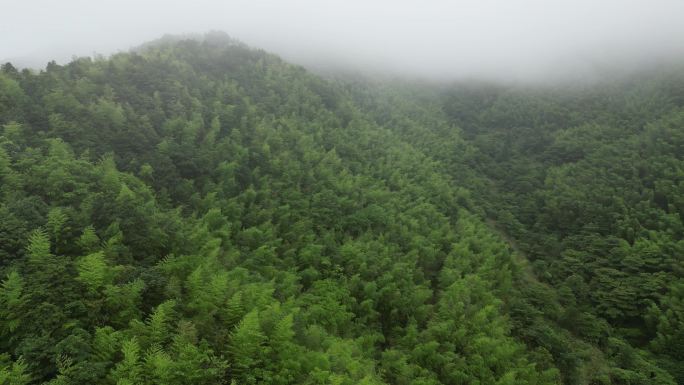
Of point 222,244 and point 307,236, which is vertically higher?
point 222,244

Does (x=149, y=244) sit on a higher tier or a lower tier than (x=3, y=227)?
lower

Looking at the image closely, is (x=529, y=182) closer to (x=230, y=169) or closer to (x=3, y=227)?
(x=230, y=169)

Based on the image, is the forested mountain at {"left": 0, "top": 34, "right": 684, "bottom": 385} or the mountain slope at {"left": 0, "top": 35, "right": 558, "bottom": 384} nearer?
the mountain slope at {"left": 0, "top": 35, "right": 558, "bottom": 384}

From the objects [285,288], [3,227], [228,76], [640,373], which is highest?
[228,76]

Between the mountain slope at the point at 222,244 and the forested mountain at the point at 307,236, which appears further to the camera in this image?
the forested mountain at the point at 307,236

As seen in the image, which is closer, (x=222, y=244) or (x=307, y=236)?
(x=222, y=244)

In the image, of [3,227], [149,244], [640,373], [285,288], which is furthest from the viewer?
[640,373]

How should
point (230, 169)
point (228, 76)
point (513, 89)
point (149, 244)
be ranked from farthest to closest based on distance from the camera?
point (513, 89), point (228, 76), point (230, 169), point (149, 244)

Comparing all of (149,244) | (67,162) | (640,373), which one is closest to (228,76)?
(67,162)
